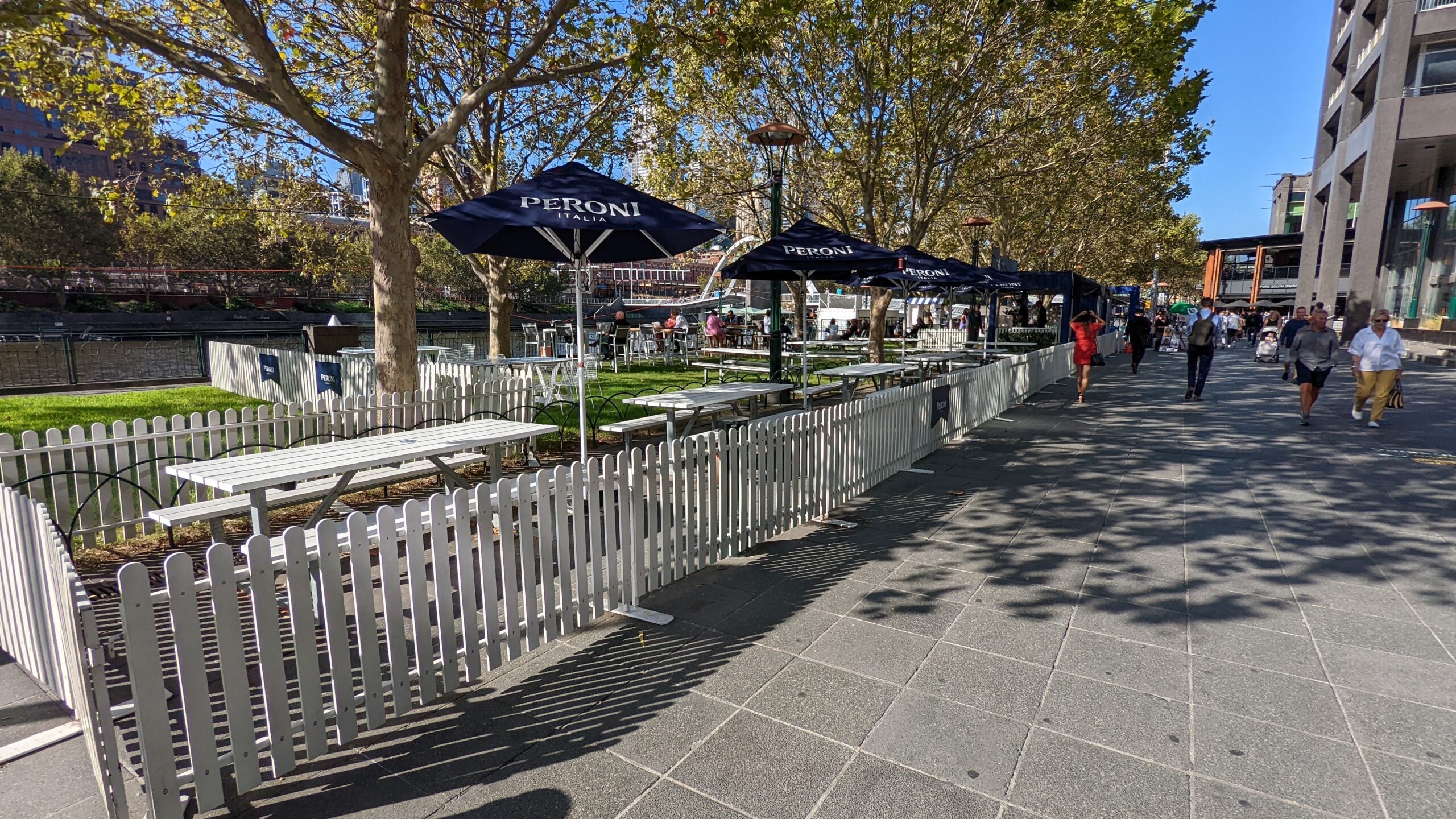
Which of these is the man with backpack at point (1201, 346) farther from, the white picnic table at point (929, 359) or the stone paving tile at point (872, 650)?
the stone paving tile at point (872, 650)

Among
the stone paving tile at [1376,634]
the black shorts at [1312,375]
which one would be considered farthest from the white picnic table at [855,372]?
the black shorts at [1312,375]

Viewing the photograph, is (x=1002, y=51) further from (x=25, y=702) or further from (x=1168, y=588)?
(x=25, y=702)

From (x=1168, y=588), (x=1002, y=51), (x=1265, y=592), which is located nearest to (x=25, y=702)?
(x=1168, y=588)

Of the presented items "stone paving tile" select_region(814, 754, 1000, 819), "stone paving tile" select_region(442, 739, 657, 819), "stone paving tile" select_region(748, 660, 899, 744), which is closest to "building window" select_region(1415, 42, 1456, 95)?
"stone paving tile" select_region(748, 660, 899, 744)

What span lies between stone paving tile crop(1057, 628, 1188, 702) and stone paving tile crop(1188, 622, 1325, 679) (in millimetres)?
262

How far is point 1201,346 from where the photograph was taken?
14000 mm

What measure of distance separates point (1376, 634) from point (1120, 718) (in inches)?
88.0

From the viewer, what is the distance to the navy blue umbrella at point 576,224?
16.4 feet

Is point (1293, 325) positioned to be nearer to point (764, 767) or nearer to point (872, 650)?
point (872, 650)

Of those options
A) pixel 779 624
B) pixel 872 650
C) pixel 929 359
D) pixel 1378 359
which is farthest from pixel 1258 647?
pixel 1378 359

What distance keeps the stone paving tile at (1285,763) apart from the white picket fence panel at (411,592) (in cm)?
307

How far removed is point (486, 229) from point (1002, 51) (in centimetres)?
1293

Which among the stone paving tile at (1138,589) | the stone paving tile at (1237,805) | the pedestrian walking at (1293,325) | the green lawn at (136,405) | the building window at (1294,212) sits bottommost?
the stone paving tile at (1138,589)

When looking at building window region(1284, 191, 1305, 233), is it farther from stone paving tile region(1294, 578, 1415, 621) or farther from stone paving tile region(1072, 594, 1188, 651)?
stone paving tile region(1072, 594, 1188, 651)
